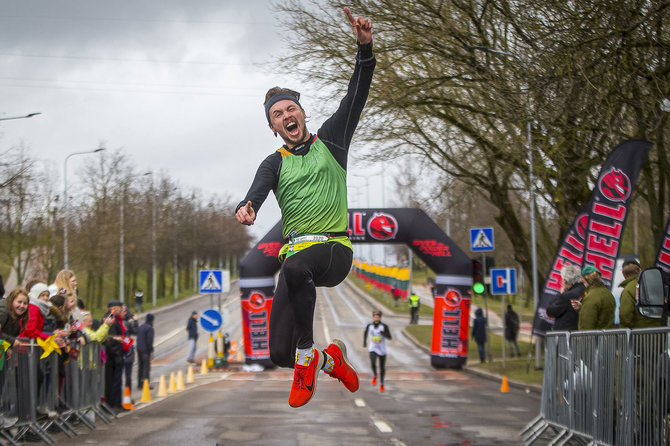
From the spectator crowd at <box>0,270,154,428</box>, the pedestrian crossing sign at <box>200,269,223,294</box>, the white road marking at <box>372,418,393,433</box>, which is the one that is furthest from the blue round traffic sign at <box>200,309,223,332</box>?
the white road marking at <box>372,418,393,433</box>

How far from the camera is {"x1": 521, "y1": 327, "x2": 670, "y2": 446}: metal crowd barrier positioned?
8.07 m

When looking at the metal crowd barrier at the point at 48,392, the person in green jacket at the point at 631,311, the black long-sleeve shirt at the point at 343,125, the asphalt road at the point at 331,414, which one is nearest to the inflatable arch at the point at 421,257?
the asphalt road at the point at 331,414

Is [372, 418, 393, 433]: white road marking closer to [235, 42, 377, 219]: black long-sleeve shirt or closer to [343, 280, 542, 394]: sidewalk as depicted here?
[343, 280, 542, 394]: sidewalk

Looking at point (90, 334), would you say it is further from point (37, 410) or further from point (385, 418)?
point (385, 418)

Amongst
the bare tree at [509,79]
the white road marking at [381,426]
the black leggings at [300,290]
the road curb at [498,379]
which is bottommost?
the road curb at [498,379]

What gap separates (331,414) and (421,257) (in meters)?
13.3

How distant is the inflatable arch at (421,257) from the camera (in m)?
26.7

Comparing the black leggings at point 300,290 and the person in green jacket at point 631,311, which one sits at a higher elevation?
the black leggings at point 300,290

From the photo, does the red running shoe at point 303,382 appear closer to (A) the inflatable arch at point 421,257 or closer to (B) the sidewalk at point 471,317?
(B) the sidewalk at point 471,317

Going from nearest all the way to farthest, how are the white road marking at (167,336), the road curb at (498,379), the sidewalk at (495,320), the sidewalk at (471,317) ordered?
1. the road curb at (498,379)
2. the sidewalk at (471,317)
3. the white road marking at (167,336)
4. the sidewalk at (495,320)

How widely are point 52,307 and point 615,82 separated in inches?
354

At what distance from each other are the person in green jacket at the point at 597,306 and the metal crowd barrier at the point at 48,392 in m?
7.33

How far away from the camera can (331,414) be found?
15461 millimetres

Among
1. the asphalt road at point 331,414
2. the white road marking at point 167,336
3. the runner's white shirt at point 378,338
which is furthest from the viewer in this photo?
the white road marking at point 167,336
